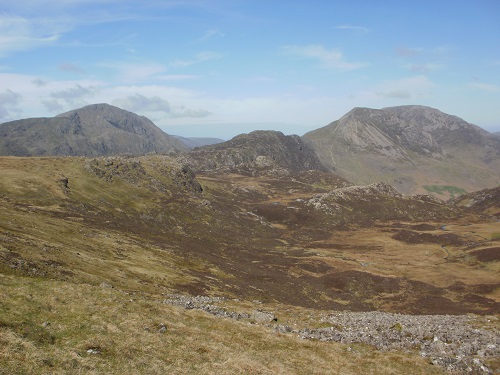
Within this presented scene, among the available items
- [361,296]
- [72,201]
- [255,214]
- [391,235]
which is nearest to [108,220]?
[72,201]

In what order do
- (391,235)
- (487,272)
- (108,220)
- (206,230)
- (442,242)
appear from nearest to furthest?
(487,272) → (108,220) → (206,230) → (442,242) → (391,235)

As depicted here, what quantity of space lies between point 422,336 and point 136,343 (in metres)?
27.5

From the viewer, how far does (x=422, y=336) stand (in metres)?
35.7

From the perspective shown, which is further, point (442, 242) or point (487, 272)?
point (442, 242)

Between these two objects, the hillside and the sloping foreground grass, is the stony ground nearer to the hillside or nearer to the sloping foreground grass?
the hillside

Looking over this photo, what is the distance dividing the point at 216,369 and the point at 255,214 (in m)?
169

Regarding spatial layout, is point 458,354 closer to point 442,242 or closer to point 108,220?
point 108,220

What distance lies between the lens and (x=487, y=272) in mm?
105062

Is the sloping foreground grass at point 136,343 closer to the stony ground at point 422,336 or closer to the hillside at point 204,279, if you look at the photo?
the hillside at point 204,279

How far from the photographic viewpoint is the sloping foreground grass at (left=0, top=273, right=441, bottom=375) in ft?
69.5

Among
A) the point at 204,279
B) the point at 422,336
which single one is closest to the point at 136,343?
the point at 422,336

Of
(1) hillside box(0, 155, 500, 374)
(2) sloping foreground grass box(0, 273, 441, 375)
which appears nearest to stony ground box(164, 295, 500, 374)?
(1) hillside box(0, 155, 500, 374)

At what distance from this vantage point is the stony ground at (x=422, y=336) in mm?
29062

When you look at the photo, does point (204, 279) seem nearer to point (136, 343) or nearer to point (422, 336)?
point (422, 336)
